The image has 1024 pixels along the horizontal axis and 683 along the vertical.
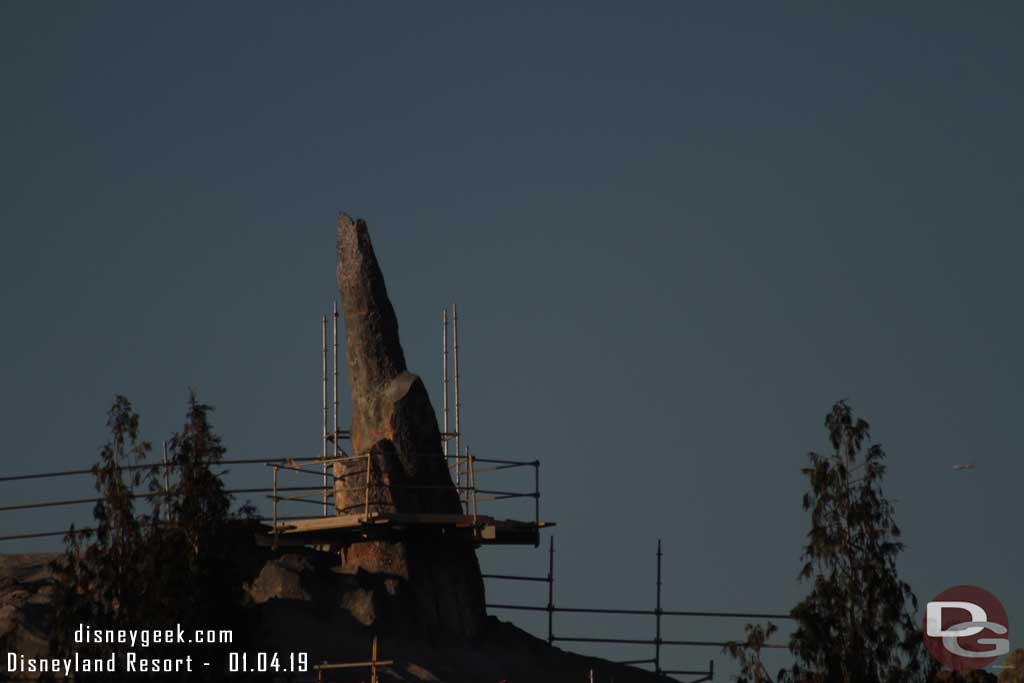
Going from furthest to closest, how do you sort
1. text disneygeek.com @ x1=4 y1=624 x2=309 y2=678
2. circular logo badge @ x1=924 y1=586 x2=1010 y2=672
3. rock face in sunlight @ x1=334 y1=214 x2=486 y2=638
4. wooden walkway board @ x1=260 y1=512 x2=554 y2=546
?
rock face in sunlight @ x1=334 y1=214 x2=486 y2=638 < wooden walkway board @ x1=260 y1=512 x2=554 y2=546 < circular logo badge @ x1=924 y1=586 x2=1010 y2=672 < text disneygeek.com @ x1=4 y1=624 x2=309 y2=678

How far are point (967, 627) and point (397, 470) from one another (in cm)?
1212

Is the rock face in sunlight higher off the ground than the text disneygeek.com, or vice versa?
the rock face in sunlight

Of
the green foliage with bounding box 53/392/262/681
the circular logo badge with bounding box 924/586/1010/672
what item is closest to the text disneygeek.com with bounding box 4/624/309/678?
the green foliage with bounding box 53/392/262/681

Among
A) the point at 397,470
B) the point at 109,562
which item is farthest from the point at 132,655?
the point at 397,470

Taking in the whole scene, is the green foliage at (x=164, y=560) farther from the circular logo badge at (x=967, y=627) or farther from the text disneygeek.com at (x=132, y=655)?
the circular logo badge at (x=967, y=627)

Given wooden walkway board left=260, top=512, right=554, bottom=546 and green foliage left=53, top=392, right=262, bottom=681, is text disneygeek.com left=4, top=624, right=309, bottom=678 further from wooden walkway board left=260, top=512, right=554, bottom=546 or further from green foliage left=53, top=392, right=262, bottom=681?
wooden walkway board left=260, top=512, right=554, bottom=546

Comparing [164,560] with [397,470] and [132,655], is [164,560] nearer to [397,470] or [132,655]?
[132,655]

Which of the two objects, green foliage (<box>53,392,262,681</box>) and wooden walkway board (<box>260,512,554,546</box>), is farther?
wooden walkway board (<box>260,512,554,546</box>)

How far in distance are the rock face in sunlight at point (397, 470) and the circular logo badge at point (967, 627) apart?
34.8 ft

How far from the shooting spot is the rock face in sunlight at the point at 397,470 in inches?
1633

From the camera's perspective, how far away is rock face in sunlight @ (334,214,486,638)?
41469 mm

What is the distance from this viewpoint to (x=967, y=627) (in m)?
33.8

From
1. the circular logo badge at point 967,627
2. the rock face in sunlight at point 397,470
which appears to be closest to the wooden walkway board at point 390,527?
the rock face in sunlight at point 397,470

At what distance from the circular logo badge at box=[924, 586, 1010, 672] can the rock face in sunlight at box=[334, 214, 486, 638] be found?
34.8 feet
